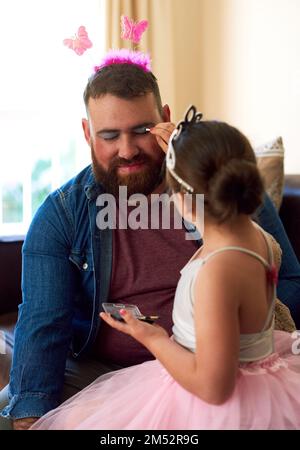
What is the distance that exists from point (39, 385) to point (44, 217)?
0.43m

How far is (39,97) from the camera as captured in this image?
294cm

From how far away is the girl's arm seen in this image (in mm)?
828

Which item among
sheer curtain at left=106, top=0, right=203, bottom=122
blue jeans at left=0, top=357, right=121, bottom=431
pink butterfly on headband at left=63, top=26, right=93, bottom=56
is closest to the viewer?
blue jeans at left=0, top=357, right=121, bottom=431

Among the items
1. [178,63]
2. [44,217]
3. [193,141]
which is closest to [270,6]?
[178,63]

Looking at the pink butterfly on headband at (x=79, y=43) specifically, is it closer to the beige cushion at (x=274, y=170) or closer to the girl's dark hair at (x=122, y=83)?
the girl's dark hair at (x=122, y=83)

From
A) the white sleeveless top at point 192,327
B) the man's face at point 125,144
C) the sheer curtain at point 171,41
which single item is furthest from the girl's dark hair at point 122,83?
the sheer curtain at point 171,41

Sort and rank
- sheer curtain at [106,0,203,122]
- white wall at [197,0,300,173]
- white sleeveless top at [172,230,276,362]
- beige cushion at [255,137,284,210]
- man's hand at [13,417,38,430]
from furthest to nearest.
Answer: sheer curtain at [106,0,203,122] < white wall at [197,0,300,173] < beige cushion at [255,137,284,210] < man's hand at [13,417,38,430] < white sleeveless top at [172,230,276,362]

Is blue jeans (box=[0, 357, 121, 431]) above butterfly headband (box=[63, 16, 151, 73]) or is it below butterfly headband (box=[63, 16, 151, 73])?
below

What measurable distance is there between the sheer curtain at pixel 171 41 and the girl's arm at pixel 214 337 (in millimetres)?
2192

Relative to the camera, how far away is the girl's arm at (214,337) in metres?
0.83

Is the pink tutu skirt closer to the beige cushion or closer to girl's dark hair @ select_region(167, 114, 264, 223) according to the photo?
girl's dark hair @ select_region(167, 114, 264, 223)

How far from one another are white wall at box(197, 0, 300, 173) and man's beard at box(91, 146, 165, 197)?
70 cm

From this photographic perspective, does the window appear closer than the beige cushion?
No

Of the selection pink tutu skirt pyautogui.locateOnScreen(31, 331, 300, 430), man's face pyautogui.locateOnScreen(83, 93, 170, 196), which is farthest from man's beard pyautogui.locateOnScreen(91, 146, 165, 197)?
pink tutu skirt pyautogui.locateOnScreen(31, 331, 300, 430)
